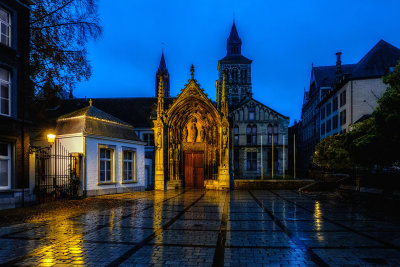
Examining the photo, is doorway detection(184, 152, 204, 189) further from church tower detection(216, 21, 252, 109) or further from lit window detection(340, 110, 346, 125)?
church tower detection(216, 21, 252, 109)

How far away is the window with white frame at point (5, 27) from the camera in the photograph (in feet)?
41.3

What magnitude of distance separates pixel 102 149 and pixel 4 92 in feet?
22.8

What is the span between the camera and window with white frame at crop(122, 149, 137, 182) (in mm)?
20692

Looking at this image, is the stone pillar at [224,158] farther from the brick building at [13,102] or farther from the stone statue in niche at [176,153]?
the brick building at [13,102]

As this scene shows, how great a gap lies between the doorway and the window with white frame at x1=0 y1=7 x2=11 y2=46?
15.8 meters

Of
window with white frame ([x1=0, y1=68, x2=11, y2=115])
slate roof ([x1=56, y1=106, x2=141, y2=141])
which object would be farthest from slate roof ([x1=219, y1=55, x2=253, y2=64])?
window with white frame ([x1=0, y1=68, x2=11, y2=115])

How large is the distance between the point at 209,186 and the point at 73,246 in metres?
18.8

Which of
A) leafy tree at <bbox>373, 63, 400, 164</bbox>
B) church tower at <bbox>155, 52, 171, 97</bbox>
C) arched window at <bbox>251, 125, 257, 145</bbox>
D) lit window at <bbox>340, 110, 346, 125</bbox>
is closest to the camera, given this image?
leafy tree at <bbox>373, 63, 400, 164</bbox>

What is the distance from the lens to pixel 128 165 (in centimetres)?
2122

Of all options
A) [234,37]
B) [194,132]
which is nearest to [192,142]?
[194,132]

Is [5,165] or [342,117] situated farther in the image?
[342,117]

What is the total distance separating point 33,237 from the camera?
A: 7.33 m

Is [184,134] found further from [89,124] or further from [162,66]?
[162,66]

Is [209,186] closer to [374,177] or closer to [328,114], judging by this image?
[374,177]
